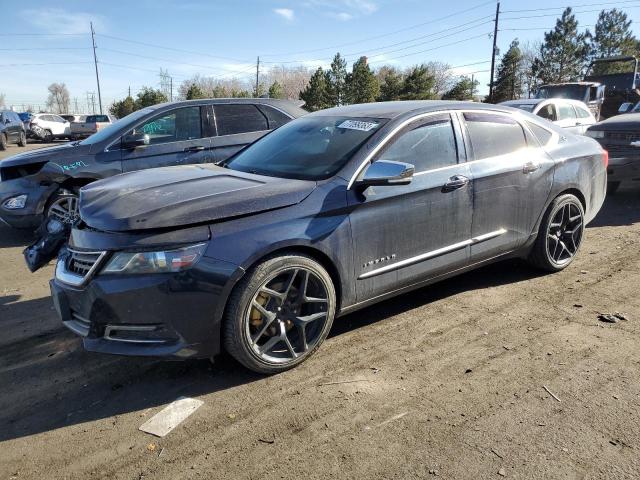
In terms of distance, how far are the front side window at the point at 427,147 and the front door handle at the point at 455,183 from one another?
0.13m

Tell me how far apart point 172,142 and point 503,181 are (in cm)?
432

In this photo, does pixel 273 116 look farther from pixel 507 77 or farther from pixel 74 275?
pixel 507 77

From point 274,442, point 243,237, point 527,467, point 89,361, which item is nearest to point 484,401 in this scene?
point 527,467

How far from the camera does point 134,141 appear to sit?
21.3ft

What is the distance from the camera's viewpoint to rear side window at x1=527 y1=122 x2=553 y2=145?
15.0ft

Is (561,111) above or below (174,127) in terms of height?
above

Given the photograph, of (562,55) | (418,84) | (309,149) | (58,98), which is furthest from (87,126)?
(58,98)

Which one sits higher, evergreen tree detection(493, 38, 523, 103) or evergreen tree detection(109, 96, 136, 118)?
evergreen tree detection(493, 38, 523, 103)

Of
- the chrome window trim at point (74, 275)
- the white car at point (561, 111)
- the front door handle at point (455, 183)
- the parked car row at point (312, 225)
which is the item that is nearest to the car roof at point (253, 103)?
the parked car row at point (312, 225)

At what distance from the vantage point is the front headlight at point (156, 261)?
9.21 ft

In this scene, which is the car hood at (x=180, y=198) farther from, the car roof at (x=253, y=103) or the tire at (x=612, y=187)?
the tire at (x=612, y=187)

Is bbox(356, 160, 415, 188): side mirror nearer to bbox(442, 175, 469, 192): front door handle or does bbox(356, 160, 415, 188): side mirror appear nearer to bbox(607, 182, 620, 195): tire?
bbox(442, 175, 469, 192): front door handle

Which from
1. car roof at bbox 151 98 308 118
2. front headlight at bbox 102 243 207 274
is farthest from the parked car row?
car roof at bbox 151 98 308 118

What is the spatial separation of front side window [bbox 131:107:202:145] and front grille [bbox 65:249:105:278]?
12.4 ft
